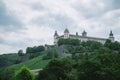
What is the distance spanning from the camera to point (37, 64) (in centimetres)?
13362

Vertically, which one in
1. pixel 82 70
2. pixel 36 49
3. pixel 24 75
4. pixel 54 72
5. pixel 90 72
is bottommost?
pixel 24 75

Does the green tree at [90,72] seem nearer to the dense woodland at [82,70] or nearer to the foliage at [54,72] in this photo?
the dense woodland at [82,70]

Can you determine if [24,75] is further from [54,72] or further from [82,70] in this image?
[82,70]

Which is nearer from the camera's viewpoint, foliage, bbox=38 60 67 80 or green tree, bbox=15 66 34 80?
foliage, bbox=38 60 67 80

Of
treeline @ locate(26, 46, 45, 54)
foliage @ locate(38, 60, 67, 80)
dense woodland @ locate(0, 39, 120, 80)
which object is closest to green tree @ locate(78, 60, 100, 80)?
dense woodland @ locate(0, 39, 120, 80)

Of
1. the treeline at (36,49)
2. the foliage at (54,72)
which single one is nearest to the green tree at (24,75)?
the foliage at (54,72)

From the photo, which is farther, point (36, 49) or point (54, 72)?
point (36, 49)

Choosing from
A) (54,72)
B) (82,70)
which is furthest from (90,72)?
(54,72)

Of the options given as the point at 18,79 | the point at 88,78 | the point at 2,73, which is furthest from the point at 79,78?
the point at 2,73

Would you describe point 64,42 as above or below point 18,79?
above

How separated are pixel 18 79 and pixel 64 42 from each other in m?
98.4

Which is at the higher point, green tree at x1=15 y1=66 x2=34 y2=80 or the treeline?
the treeline

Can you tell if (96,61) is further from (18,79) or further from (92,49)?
(92,49)

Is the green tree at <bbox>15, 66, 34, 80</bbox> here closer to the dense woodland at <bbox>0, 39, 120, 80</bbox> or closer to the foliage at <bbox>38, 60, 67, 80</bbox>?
the dense woodland at <bbox>0, 39, 120, 80</bbox>
